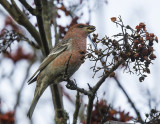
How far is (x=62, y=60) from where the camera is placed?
18.1 feet

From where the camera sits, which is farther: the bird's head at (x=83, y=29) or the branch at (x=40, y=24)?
the bird's head at (x=83, y=29)

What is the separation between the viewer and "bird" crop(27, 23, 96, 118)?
5.36m

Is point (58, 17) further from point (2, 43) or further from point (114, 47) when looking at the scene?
point (114, 47)

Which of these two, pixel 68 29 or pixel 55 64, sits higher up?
pixel 68 29

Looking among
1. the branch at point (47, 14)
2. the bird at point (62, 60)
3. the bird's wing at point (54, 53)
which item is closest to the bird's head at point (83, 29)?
the bird at point (62, 60)

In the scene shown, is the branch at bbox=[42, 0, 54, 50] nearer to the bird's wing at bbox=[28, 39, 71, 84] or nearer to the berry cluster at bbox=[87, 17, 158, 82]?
the bird's wing at bbox=[28, 39, 71, 84]

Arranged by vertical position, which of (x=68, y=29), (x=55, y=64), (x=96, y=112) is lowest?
(x=96, y=112)

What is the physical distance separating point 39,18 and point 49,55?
87 centimetres

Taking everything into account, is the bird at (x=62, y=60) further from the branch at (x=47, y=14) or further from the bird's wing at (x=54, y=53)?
the branch at (x=47, y=14)

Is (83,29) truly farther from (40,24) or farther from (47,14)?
(40,24)

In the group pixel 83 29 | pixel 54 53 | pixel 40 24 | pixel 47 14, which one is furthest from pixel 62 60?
pixel 40 24

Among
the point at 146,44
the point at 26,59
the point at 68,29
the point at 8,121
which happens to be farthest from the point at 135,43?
the point at 26,59

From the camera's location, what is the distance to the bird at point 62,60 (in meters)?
5.36

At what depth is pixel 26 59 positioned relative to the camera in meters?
7.94
